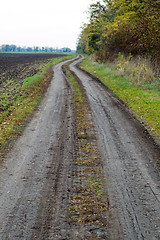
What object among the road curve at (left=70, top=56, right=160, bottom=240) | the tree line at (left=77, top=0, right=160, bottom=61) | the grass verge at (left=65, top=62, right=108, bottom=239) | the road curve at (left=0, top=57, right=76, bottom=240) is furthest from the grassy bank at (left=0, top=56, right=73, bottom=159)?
the tree line at (left=77, top=0, right=160, bottom=61)

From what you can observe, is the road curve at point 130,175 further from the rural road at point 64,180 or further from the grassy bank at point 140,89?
the grassy bank at point 140,89

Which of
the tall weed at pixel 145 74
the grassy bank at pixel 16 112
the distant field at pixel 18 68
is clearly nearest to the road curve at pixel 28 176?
the grassy bank at pixel 16 112

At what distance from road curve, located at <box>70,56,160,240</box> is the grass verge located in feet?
0.69

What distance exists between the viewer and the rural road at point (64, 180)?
153 inches

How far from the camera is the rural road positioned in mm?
3881

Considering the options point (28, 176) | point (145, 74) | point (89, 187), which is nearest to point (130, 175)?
point (89, 187)

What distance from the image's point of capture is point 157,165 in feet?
19.9

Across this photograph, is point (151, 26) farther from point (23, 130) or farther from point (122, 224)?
point (122, 224)

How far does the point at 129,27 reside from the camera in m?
19.5

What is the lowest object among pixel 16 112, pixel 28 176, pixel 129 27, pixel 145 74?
pixel 28 176

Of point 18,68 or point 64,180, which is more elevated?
point 18,68

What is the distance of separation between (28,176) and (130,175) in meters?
2.71

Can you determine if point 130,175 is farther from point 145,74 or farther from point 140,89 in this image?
point 145,74

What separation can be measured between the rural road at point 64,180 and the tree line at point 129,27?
9.70m
